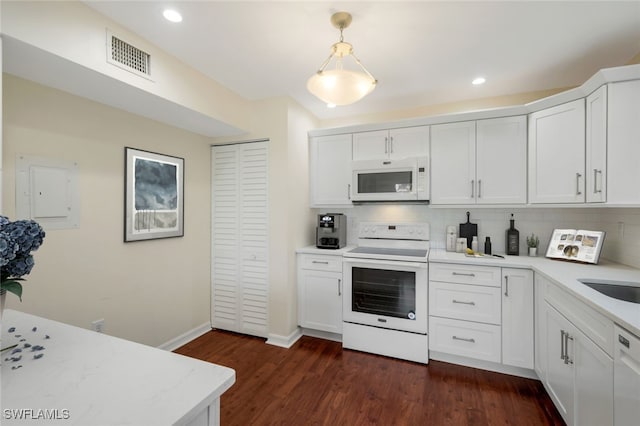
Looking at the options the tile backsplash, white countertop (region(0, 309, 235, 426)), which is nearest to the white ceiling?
the tile backsplash

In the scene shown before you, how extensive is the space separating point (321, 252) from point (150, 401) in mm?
2147

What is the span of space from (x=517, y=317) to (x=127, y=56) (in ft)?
11.2

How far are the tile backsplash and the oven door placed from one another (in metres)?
0.70

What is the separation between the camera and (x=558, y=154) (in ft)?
7.11

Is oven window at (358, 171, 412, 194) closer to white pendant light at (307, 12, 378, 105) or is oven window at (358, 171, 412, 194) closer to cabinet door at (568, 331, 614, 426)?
white pendant light at (307, 12, 378, 105)

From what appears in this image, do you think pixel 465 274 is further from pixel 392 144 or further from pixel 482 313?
pixel 392 144

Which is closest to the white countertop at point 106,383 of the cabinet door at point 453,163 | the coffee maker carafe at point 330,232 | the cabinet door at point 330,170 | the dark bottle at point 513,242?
the coffee maker carafe at point 330,232

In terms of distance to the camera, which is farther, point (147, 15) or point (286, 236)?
point (286, 236)

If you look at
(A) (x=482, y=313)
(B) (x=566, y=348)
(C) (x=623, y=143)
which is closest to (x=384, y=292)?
(A) (x=482, y=313)

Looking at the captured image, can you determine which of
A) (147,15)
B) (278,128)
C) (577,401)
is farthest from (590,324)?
(147,15)

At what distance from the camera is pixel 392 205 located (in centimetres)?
307

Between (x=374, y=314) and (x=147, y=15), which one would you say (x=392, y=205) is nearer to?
(x=374, y=314)

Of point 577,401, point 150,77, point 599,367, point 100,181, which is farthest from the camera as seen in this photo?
point 100,181

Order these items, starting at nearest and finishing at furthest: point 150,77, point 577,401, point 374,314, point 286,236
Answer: point 577,401
point 150,77
point 374,314
point 286,236
